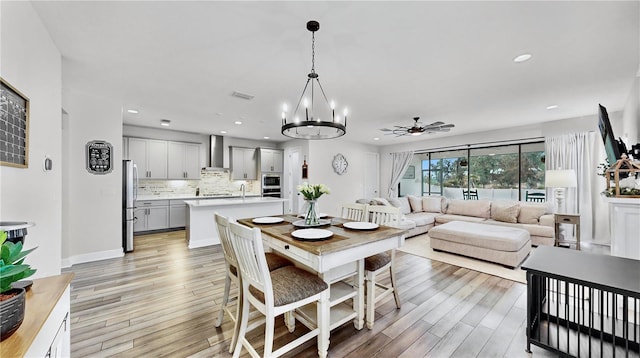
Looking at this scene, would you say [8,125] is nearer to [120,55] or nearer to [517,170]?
[120,55]

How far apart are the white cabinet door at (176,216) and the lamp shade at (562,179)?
7.75 m

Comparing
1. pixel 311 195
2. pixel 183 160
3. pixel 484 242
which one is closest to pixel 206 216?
pixel 183 160

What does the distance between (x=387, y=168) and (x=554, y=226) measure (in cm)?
455

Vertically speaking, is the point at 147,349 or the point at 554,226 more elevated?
the point at 554,226

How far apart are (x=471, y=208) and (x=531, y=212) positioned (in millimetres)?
1105

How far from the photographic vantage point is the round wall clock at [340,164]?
24.1ft

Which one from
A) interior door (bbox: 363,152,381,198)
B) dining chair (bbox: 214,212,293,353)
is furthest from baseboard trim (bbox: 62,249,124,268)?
interior door (bbox: 363,152,381,198)

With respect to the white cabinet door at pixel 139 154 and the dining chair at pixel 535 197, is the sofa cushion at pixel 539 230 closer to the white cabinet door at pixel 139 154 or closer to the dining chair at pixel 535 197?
the dining chair at pixel 535 197

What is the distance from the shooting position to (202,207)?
4.66 m

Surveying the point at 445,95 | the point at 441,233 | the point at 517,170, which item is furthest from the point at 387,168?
the point at 445,95

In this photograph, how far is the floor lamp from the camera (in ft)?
14.3

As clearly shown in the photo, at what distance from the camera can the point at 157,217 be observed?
5891 mm

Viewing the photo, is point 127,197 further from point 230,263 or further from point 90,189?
point 230,263

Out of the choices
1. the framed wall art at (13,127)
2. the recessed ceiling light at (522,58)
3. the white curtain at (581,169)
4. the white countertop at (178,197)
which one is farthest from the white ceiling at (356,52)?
the white countertop at (178,197)
